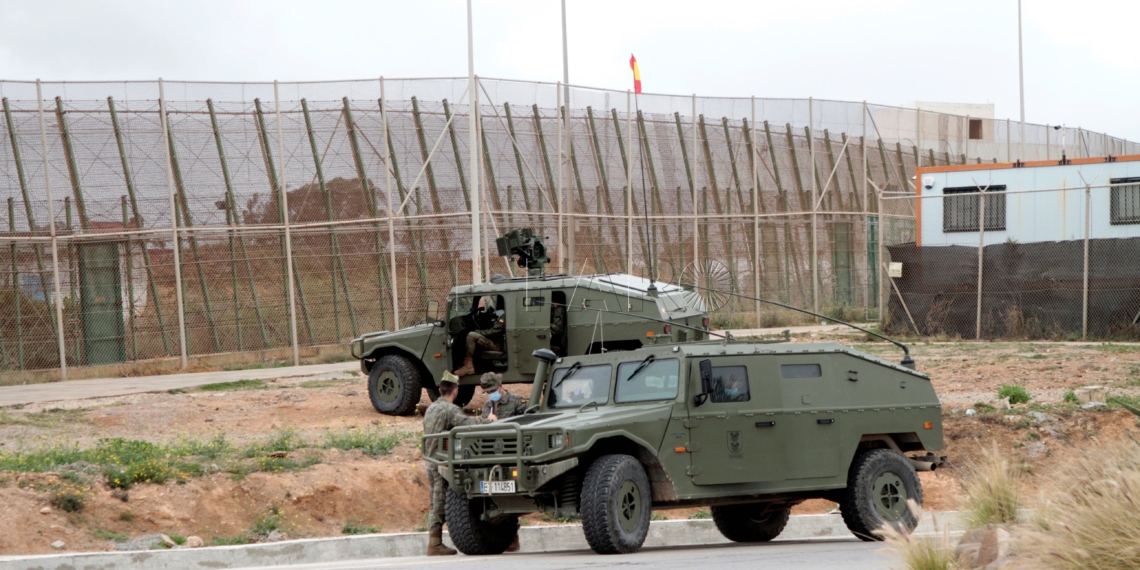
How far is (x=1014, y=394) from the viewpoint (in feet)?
60.2

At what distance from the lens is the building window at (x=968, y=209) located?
28688 millimetres

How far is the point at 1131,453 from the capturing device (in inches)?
299

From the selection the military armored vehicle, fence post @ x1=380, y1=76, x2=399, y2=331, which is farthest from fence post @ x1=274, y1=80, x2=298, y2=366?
the military armored vehicle

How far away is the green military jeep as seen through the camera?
34.3 feet

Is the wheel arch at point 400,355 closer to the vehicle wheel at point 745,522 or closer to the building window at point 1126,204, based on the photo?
the vehicle wheel at point 745,522

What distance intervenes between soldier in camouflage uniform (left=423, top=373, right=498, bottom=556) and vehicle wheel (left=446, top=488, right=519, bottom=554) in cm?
28

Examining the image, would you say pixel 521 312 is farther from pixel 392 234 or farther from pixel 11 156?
pixel 11 156

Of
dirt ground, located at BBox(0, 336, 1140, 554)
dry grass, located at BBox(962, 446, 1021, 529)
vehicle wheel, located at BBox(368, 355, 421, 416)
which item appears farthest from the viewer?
vehicle wheel, located at BBox(368, 355, 421, 416)

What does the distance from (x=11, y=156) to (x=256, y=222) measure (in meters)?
5.31

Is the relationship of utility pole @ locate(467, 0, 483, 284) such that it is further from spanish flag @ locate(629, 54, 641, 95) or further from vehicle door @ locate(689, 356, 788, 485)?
vehicle door @ locate(689, 356, 788, 485)

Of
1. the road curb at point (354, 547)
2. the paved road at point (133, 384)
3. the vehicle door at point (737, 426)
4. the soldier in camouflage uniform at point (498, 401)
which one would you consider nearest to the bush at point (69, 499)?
the road curb at point (354, 547)

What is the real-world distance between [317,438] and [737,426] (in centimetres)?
664

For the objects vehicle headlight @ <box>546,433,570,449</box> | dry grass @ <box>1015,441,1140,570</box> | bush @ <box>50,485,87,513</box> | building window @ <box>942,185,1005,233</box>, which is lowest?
bush @ <box>50,485,87,513</box>

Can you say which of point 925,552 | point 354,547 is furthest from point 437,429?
point 925,552
